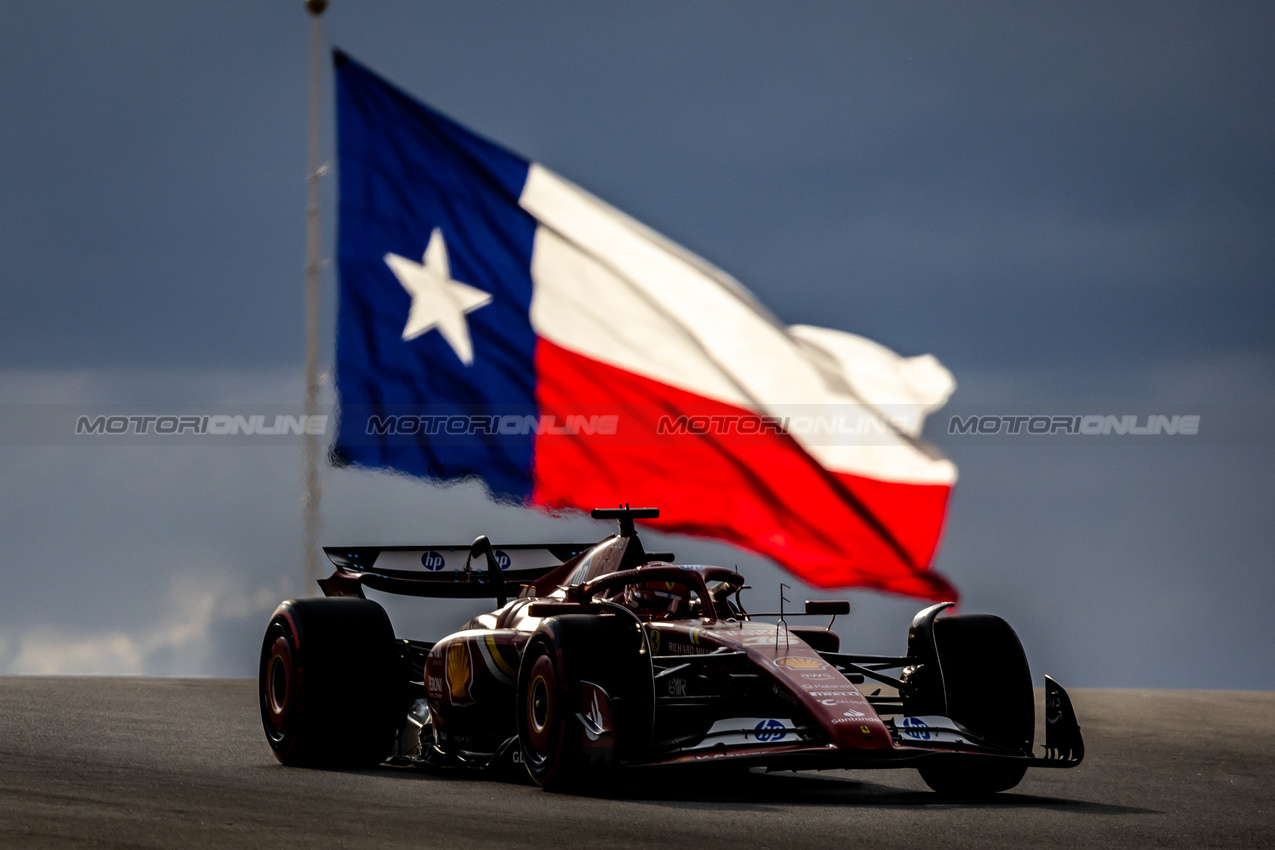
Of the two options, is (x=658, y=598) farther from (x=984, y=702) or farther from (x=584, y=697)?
(x=984, y=702)

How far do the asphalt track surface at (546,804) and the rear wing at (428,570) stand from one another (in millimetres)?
1662

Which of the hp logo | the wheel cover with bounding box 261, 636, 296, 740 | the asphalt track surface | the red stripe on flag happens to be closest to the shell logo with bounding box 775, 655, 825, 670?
the hp logo

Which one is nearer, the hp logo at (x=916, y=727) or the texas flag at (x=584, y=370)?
the hp logo at (x=916, y=727)

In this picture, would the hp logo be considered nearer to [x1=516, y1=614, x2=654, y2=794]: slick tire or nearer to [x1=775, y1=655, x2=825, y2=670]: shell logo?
[x1=775, y1=655, x2=825, y2=670]: shell logo

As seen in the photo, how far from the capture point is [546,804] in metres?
9.03

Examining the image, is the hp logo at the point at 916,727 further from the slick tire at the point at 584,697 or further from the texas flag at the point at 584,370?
the texas flag at the point at 584,370

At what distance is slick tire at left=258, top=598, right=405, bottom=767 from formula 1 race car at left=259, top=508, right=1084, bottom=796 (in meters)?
0.02

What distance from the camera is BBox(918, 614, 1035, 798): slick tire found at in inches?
416

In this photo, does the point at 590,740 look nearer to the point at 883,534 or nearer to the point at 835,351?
the point at 883,534

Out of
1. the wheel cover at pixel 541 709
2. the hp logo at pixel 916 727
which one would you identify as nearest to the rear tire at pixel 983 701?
the hp logo at pixel 916 727

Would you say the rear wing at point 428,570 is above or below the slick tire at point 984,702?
above

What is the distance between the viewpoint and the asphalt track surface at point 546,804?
762cm

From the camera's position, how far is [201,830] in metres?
7.58

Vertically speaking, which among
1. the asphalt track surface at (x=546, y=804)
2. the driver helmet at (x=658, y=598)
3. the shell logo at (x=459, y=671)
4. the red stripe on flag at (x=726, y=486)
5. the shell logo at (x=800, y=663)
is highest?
the red stripe on flag at (x=726, y=486)
